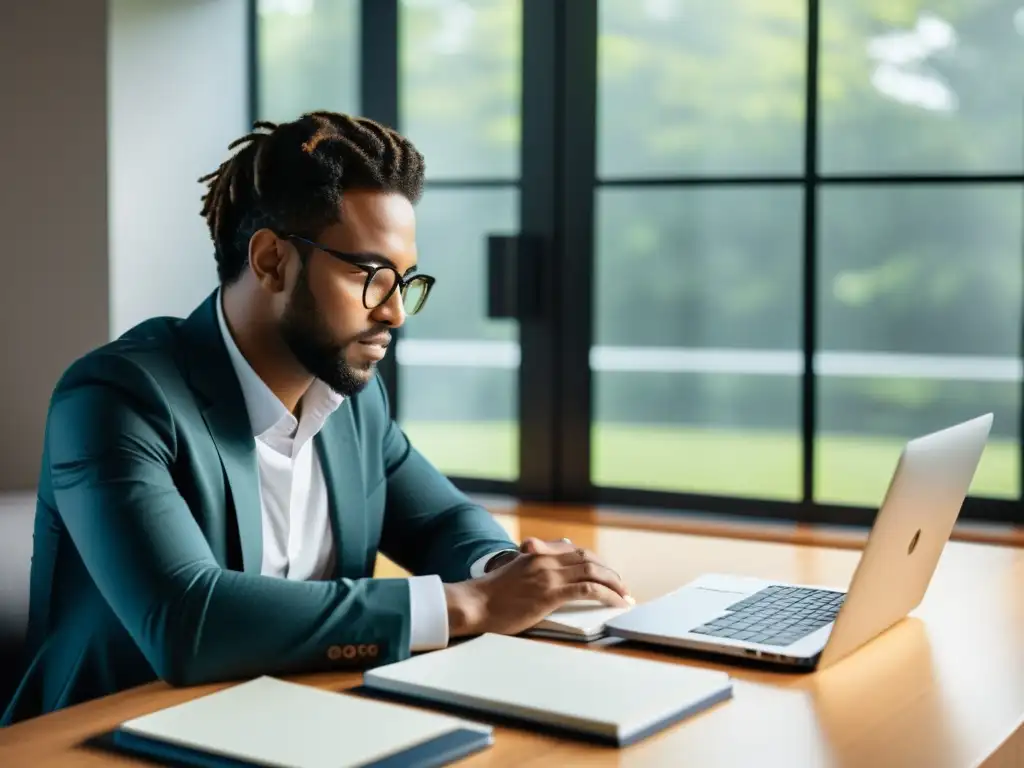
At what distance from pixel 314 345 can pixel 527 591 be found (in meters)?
0.41

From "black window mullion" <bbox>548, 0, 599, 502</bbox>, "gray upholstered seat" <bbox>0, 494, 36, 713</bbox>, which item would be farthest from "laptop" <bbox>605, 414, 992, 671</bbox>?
"black window mullion" <bbox>548, 0, 599, 502</bbox>

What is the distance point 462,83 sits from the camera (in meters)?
3.26

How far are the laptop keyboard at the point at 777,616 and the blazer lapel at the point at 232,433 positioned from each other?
0.54 meters

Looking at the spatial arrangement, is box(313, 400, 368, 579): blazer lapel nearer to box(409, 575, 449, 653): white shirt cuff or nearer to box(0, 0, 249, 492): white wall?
box(409, 575, 449, 653): white shirt cuff

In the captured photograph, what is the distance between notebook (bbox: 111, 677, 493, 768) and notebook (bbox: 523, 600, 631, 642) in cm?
32

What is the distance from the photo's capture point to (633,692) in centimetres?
136

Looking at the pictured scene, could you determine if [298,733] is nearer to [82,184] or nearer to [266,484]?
[266,484]

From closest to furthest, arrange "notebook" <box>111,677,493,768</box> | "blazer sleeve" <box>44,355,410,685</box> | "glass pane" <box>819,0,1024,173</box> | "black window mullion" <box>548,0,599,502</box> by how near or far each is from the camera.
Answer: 1. "notebook" <box>111,677,493,768</box>
2. "blazer sleeve" <box>44,355,410,685</box>
3. "glass pane" <box>819,0,1024,173</box>
4. "black window mullion" <box>548,0,599,502</box>

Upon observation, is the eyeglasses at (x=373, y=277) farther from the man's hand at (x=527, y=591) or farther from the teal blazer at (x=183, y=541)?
the man's hand at (x=527, y=591)

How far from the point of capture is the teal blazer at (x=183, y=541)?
148cm

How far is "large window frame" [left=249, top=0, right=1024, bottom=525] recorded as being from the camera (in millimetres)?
3010

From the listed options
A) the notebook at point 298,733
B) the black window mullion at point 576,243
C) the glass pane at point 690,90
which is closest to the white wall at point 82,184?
the black window mullion at point 576,243

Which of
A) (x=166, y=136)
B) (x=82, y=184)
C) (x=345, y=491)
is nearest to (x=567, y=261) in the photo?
(x=166, y=136)

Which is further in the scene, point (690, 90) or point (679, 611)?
point (690, 90)
